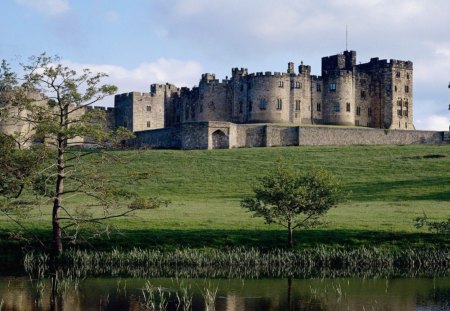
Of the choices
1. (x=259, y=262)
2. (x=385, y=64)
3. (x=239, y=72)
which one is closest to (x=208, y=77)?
(x=239, y=72)

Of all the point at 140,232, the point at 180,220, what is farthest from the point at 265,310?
the point at 180,220

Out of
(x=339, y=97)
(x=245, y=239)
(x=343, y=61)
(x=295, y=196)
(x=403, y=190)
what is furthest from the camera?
(x=343, y=61)

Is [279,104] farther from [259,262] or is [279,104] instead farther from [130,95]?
[259,262]

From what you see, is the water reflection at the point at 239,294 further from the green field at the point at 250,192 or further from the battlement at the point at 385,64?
the battlement at the point at 385,64

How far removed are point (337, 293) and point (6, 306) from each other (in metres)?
12.5

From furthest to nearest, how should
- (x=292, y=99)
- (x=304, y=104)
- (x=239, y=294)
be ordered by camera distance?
Result: 1. (x=304, y=104)
2. (x=292, y=99)
3. (x=239, y=294)

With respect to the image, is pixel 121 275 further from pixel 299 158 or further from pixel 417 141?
pixel 417 141

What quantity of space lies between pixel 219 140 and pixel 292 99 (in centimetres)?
1740

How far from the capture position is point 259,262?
3691cm

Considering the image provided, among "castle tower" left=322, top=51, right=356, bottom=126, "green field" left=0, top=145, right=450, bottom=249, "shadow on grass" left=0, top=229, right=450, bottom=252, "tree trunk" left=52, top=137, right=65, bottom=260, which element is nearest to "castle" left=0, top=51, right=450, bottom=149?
"castle tower" left=322, top=51, right=356, bottom=126

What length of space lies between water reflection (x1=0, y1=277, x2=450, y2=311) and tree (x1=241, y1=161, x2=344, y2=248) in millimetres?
6708

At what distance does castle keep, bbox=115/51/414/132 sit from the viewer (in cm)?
9856

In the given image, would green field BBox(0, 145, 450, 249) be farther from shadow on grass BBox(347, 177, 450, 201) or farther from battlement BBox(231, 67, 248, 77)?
battlement BBox(231, 67, 248, 77)

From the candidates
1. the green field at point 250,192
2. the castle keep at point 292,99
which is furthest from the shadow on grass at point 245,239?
the castle keep at point 292,99
